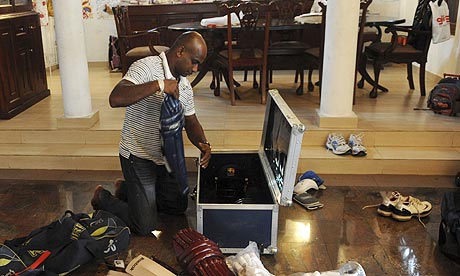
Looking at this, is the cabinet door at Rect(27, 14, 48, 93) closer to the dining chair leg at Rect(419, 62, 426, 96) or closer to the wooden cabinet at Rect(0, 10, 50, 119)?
the wooden cabinet at Rect(0, 10, 50, 119)

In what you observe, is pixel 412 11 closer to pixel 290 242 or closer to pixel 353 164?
pixel 353 164

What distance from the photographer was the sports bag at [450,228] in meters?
2.43

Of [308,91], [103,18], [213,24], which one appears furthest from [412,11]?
[103,18]

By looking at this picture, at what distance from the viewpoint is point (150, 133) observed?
2551mm

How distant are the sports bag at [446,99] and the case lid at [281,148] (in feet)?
6.90

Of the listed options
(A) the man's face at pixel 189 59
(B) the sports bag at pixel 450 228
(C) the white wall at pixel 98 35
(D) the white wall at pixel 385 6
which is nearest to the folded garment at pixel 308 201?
(B) the sports bag at pixel 450 228

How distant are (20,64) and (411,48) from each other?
13.1 feet

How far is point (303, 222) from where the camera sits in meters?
2.89

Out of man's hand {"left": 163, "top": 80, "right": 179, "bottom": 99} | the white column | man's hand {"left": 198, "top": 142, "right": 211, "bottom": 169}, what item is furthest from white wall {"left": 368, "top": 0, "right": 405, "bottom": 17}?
man's hand {"left": 163, "top": 80, "right": 179, "bottom": 99}

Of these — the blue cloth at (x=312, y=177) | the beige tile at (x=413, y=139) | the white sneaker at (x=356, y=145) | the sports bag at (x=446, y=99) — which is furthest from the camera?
the sports bag at (x=446, y=99)

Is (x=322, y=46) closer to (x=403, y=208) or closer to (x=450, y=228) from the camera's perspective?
(x=403, y=208)

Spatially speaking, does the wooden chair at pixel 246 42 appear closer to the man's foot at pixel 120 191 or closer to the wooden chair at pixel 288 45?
the wooden chair at pixel 288 45

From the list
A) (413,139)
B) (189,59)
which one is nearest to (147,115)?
(189,59)

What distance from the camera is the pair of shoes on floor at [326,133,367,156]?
3.62 meters
